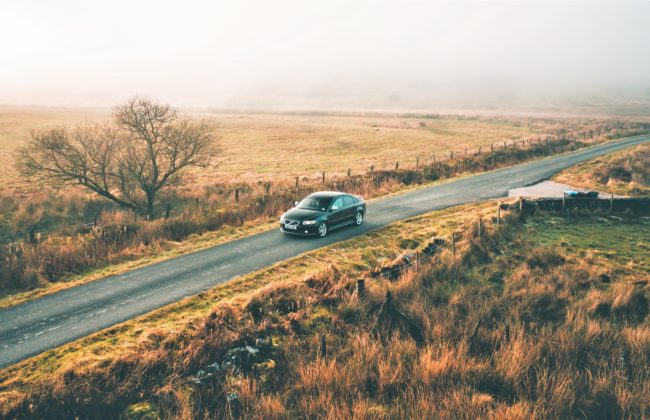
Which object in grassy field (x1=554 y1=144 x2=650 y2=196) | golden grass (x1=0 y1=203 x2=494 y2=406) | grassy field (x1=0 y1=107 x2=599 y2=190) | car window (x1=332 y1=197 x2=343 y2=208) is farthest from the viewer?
grassy field (x1=0 y1=107 x2=599 y2=190)

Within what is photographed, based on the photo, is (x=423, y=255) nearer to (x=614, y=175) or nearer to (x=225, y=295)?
(x=225, y=295)

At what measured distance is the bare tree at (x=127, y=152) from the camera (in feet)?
75.8

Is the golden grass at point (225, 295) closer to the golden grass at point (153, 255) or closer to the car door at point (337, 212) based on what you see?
the car door at point (337, 212)

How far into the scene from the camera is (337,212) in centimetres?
1788

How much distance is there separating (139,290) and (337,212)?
27.2 feet

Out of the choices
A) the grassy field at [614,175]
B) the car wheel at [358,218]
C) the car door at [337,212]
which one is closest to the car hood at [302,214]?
the car door at [337,212]

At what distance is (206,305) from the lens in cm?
1120

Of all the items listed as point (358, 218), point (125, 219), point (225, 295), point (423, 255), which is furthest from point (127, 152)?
point (423, 255)

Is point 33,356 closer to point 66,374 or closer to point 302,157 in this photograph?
point 66,374

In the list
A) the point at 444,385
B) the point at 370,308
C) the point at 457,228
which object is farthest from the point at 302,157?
the point at 444,385

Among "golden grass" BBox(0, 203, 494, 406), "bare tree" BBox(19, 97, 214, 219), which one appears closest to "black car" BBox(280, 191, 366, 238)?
"golden grass" BBox(0, 203, 494, 406)

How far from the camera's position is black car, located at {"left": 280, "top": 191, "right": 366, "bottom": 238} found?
55.9 feet

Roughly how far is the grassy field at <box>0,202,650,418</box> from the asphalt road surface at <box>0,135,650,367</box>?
2.06ft

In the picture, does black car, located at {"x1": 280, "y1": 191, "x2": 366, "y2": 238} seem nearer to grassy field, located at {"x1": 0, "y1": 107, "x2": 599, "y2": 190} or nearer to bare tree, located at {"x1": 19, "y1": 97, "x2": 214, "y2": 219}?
bare tree, located at {"x1": 19, "y1": 97, "x2": 214, "y2": 219}
